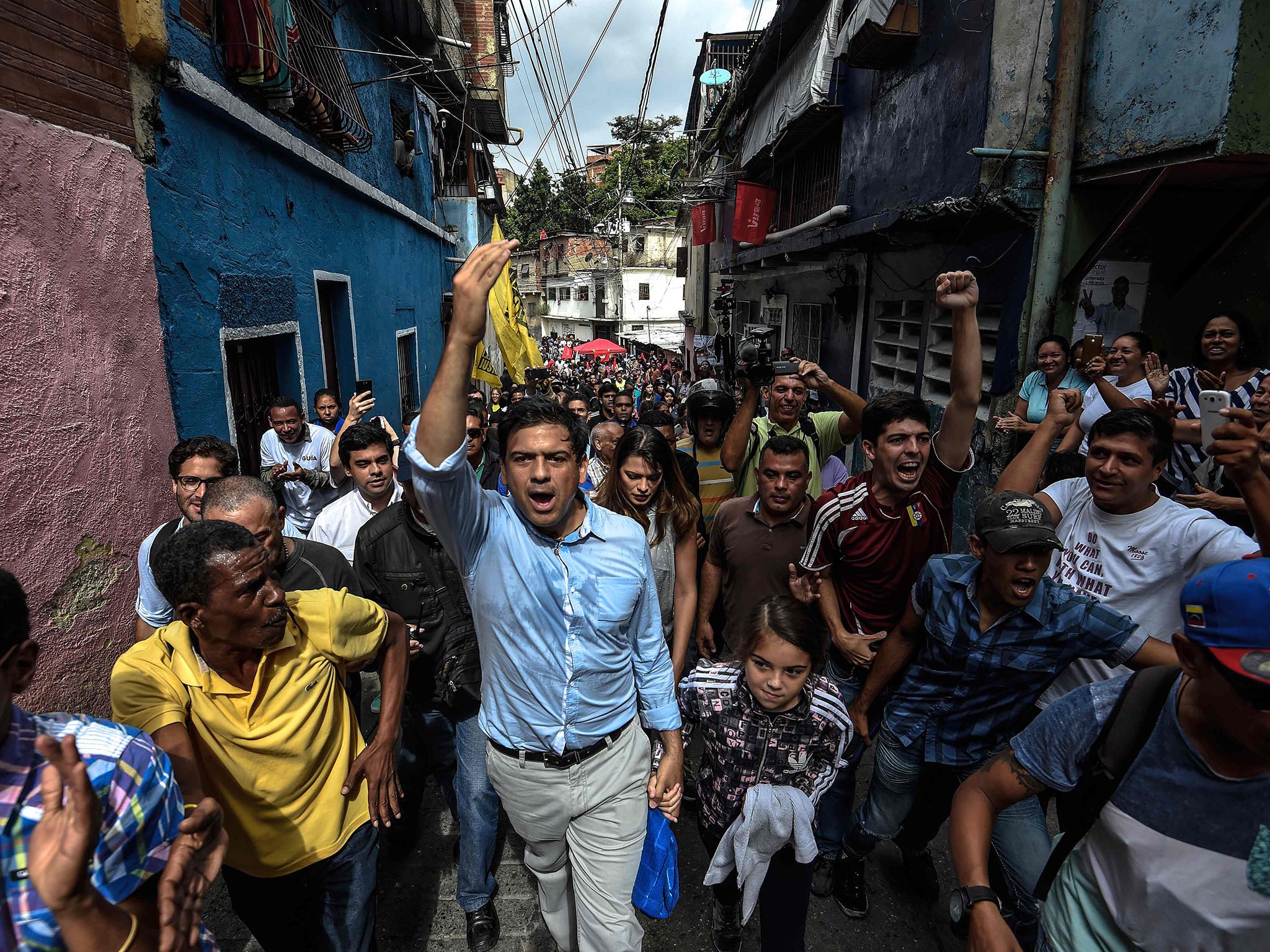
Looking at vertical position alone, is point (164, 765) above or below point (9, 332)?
below

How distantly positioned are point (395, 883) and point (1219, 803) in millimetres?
2936

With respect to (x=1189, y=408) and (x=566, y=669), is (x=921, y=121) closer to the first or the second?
(x=1189, y=408)

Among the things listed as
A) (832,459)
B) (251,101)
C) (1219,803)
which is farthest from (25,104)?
(1219,803)

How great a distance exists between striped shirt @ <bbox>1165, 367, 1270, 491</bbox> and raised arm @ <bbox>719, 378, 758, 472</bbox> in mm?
2196

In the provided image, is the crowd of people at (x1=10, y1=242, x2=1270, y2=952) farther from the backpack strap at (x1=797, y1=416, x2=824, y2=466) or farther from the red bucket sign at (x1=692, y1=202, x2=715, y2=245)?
the red bucket sign at (x1=692, y1=202, x2=715, y2=245)

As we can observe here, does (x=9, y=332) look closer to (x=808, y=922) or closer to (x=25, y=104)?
(x=25, y=104)

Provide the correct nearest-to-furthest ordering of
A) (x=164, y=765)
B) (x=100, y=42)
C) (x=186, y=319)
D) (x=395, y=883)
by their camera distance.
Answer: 1. (x=164, y=765)
2. (x=395, y=883)
3. (x=100, y=42)
4. (x=186, y=319)

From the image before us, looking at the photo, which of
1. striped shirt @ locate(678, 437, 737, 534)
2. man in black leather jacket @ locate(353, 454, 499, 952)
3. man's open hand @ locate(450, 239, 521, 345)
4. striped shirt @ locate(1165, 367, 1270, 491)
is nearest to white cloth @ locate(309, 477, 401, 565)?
man in black leather jacket @ locate(353, 454, 499, 952)

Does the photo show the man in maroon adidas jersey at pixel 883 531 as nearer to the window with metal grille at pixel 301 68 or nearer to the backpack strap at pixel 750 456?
the backpack strap at pixel 750 456

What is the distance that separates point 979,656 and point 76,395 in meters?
4.01

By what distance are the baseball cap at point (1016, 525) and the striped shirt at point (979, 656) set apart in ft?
0.58

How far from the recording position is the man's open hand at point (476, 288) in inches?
59.4

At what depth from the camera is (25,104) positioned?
2938 mm

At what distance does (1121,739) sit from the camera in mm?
1428
